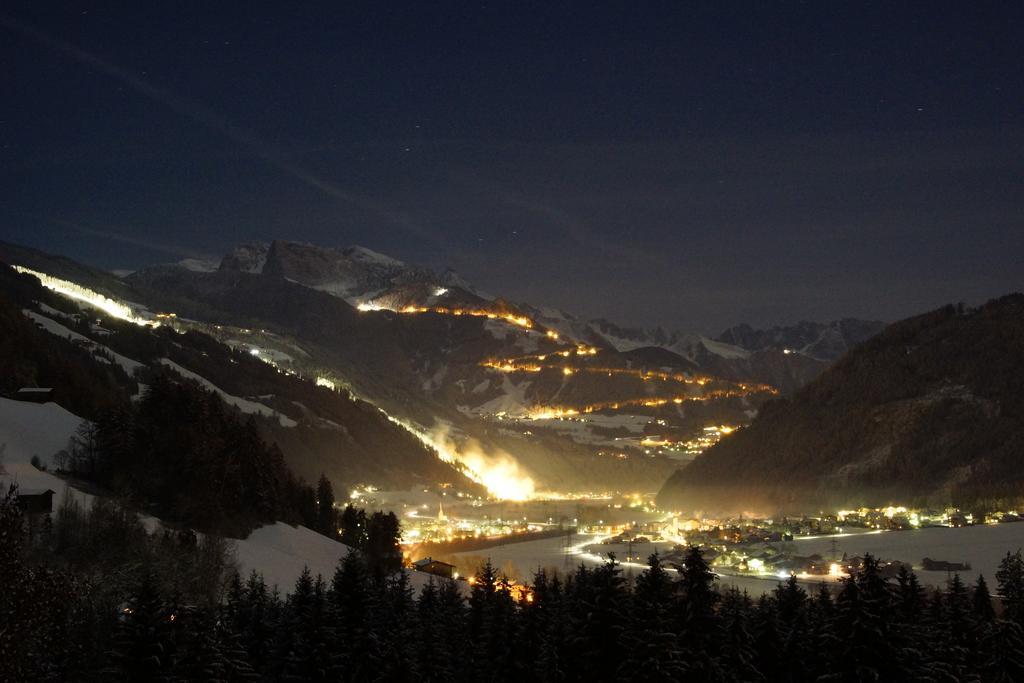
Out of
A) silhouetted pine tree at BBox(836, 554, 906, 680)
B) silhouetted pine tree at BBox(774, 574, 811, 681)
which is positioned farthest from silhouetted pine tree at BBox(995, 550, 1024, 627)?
silhouetted pine tree at BBox(774, 574, 811, 681)

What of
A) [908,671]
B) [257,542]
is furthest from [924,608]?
[257,542]

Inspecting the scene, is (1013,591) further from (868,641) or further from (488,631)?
(488,631)

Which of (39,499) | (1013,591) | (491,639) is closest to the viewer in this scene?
(491,639)

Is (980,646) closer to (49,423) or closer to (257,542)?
(257,542)

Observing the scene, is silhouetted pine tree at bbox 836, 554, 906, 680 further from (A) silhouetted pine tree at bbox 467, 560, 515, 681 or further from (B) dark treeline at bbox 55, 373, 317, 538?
(B) dark treeline at bbox 55, 373, 317, 538

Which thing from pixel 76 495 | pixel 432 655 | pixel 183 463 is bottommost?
pixel 432 655

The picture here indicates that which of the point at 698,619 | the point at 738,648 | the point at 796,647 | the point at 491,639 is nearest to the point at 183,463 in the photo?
the point at 491,639
